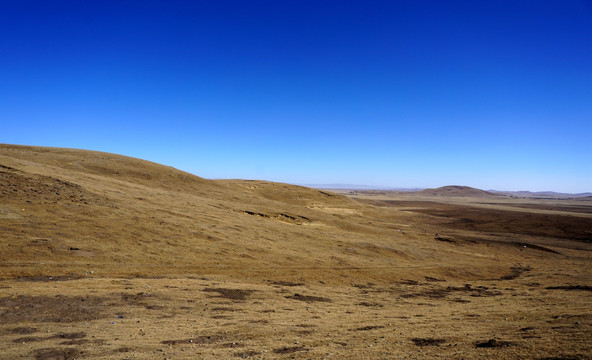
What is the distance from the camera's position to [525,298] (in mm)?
14422

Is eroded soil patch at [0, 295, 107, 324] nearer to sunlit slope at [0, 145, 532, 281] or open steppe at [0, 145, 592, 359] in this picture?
open steppe at [0, 145, 592, 359]

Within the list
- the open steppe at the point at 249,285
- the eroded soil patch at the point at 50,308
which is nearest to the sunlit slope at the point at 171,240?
the open steppe at the point at 249,285

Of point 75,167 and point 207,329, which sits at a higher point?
point 75,167

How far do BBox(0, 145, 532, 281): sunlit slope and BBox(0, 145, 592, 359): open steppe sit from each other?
0.11 meters

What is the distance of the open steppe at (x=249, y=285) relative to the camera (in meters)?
7.43

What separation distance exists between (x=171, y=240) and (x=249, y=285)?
20.3 ft

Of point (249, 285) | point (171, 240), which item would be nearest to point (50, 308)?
point (249, 285)

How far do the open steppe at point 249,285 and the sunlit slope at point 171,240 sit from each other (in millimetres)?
105

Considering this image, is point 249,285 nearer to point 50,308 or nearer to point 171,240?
point 171,240

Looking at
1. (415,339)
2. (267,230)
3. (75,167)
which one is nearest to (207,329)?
(415,339)

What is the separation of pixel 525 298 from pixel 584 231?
3254 cm

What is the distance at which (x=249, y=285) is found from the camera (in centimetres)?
1411

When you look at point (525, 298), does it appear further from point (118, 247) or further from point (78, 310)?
point (118, 247)

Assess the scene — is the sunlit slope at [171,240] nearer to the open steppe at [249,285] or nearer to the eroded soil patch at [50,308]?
the open steppe at [249,285]
